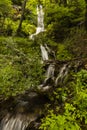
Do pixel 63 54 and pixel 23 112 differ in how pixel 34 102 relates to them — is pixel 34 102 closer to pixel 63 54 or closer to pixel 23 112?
pixel 23 112

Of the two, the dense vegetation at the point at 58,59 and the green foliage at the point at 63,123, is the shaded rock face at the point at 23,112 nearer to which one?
the dense vegetation at the point at 58,59

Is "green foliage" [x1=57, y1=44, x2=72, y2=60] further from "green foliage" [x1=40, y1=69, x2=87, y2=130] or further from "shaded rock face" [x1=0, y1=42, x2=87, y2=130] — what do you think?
"green foliage" [x1=40, y1=69, x2=87, y2=130]

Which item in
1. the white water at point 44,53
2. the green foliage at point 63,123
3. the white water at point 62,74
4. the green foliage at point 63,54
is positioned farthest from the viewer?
the white water at point 44,53

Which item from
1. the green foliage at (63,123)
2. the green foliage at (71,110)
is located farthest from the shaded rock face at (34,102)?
the green foliage at (63,123)

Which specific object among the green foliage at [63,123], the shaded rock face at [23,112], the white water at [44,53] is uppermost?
the white water at [44,53]

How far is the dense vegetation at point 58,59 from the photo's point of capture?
21.9 feet

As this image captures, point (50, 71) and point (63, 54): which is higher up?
point (63, 54)

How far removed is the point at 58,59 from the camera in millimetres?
11508

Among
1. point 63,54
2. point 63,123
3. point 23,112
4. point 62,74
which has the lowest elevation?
point 23,112

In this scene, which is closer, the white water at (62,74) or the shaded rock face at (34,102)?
the shaded rock face at (34,102)

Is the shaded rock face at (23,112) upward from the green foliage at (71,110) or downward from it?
downward

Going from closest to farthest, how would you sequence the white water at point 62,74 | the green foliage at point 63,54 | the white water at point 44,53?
the white water at point 62,74 < the green foliage at point 63,54 < the white water at point 44,53

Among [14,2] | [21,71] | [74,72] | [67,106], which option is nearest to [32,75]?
[21,71]

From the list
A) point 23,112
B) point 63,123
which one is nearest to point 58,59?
point 23,112
